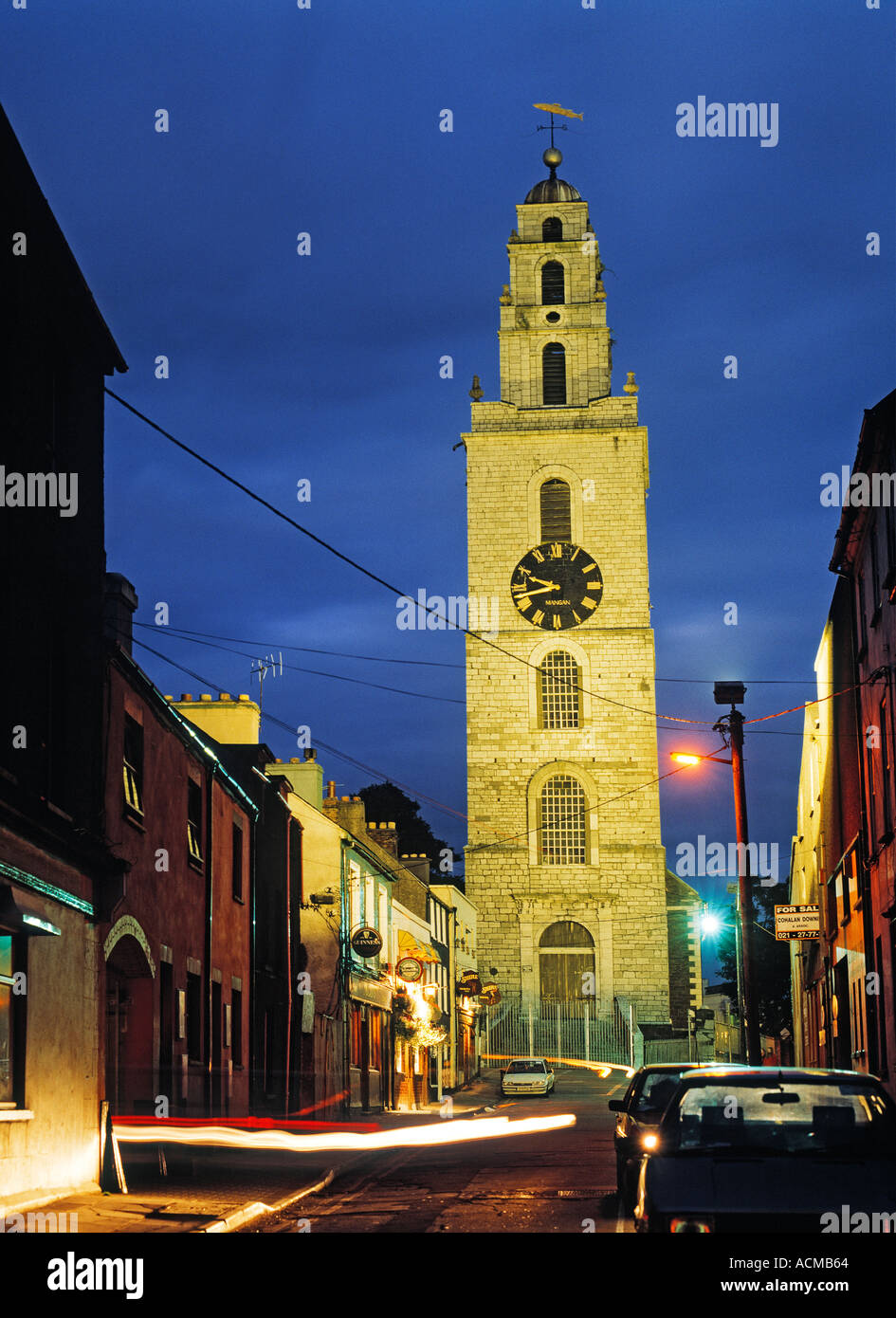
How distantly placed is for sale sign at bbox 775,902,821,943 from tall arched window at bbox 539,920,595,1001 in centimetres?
3732

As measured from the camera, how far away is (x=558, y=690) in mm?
68500

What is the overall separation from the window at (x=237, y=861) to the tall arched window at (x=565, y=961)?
42.3 metres

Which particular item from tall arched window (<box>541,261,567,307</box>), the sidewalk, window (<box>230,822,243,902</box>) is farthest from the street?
tall arched window (<box>541,261,567,307</box>)

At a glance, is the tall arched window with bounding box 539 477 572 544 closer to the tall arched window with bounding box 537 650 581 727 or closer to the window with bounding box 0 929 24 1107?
the tall arched window with bounding box 537 650 581 727

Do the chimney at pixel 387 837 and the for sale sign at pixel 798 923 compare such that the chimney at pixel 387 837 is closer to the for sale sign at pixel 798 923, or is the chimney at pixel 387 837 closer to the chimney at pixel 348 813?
the chimney at pixel 348 813

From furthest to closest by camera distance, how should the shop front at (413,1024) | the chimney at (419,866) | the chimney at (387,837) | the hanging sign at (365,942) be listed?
the chimney at (419,866)
the chimney at (387,837)
the shop front at (413,1024)
the hanging sign at (365,942)

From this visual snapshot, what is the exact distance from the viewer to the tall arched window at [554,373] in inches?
2869

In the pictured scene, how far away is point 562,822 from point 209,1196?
52.9m

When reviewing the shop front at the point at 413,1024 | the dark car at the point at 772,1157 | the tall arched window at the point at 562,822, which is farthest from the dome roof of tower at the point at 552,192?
the dark car at the point at 772,1157

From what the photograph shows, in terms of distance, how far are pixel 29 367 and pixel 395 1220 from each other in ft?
29.3

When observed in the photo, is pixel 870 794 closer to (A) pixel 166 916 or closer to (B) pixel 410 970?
(A) pixel 166 916

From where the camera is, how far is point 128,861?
17.1m

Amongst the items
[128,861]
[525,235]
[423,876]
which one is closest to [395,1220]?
[128,861]

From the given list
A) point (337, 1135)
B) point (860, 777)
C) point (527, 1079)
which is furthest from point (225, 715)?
point (527, 1079)
